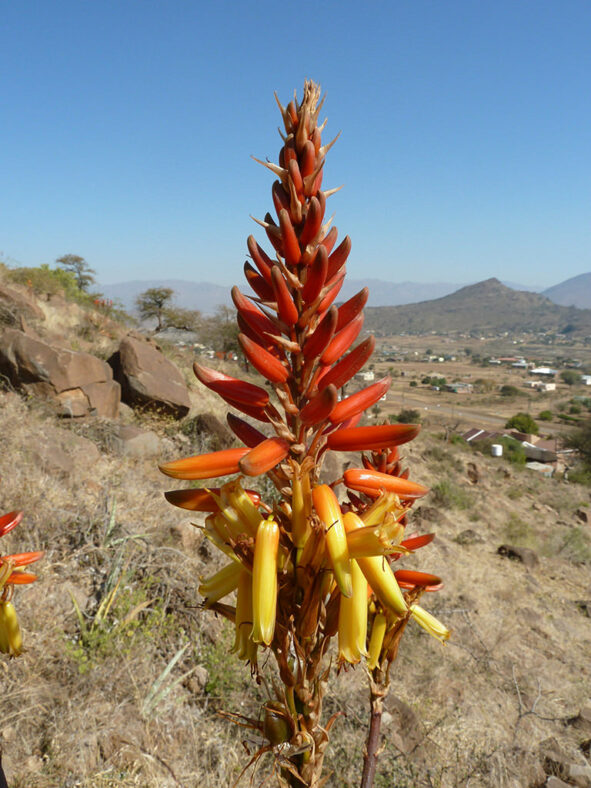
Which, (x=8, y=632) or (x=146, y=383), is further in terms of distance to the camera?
(x=146, y=383)

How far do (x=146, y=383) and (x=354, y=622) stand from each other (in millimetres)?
10837

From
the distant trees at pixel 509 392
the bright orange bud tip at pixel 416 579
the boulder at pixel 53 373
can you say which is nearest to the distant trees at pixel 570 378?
the distant trees at pixel 509 392

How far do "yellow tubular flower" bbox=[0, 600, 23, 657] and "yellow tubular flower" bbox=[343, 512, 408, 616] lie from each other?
4.08 ft

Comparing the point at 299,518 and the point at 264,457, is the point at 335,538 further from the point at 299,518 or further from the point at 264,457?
the point at 264,457

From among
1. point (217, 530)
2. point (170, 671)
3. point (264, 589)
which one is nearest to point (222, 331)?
point (170, 671)

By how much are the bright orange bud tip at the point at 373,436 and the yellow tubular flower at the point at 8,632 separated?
4.26 ft

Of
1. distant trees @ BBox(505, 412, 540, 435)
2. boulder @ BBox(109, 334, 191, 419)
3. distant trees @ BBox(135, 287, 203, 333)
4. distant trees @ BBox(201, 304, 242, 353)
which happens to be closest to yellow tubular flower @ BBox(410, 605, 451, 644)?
boulder @ BBox(109, 334, 191, 419)

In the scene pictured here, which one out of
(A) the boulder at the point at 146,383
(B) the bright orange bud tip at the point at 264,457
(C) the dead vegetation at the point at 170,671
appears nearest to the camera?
(B) the bright orange bud tip at the point at 264,457

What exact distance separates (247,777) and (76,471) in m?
5.12

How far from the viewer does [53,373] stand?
31.2 feet

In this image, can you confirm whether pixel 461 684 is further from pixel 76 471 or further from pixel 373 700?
pixel 76 471

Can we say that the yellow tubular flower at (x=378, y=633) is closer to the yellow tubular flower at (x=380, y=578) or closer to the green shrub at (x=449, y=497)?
the yellow tubular flower at (x=380, y=578)

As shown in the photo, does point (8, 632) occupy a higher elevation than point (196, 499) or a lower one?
lower

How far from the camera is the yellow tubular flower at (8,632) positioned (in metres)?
1.64
